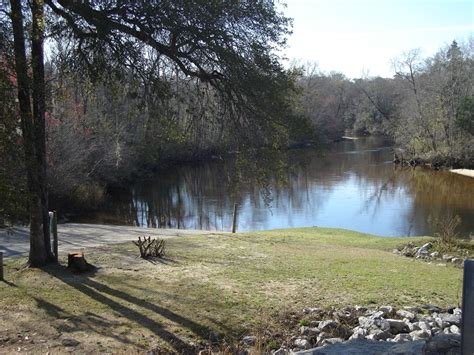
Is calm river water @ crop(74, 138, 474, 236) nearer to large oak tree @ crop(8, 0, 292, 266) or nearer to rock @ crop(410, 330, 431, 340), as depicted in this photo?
large oak tree @ crop(8, 0, 292, 266)

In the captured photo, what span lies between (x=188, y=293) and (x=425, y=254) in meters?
8.46

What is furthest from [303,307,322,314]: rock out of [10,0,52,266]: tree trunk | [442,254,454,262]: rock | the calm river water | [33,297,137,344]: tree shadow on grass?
the calm river water

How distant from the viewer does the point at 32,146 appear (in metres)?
7.07

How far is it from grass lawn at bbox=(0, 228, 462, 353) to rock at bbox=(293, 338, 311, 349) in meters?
0.63

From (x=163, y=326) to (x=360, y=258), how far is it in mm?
6962

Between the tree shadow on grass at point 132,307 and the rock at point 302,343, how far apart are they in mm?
1247

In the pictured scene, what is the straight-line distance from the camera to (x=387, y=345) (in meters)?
4.80

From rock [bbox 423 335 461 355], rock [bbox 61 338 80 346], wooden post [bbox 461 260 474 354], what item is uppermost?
wooden post [bbox 461 260 474 354]

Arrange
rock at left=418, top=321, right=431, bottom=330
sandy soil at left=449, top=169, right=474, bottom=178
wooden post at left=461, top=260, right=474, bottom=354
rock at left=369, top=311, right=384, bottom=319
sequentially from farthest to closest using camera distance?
sandy soil at left=449, top=169, right=474, bottom=178, rock at left=369, top=311, right=384, bottom=319, rock at left=418, top=321, right=431, bottom=330, wooden post at left=461, top=260, right=474, bottom=354

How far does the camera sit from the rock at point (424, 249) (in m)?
14.5

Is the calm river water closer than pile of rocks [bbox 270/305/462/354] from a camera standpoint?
No

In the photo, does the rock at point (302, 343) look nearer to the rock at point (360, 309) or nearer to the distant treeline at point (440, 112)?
the rock at point (360, 309)

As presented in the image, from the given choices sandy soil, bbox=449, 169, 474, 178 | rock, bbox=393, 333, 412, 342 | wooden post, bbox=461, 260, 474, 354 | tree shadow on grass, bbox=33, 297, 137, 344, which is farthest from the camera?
sandy soil, bbox=449, 169, 474, 178

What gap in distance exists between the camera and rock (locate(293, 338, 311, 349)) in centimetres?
654
